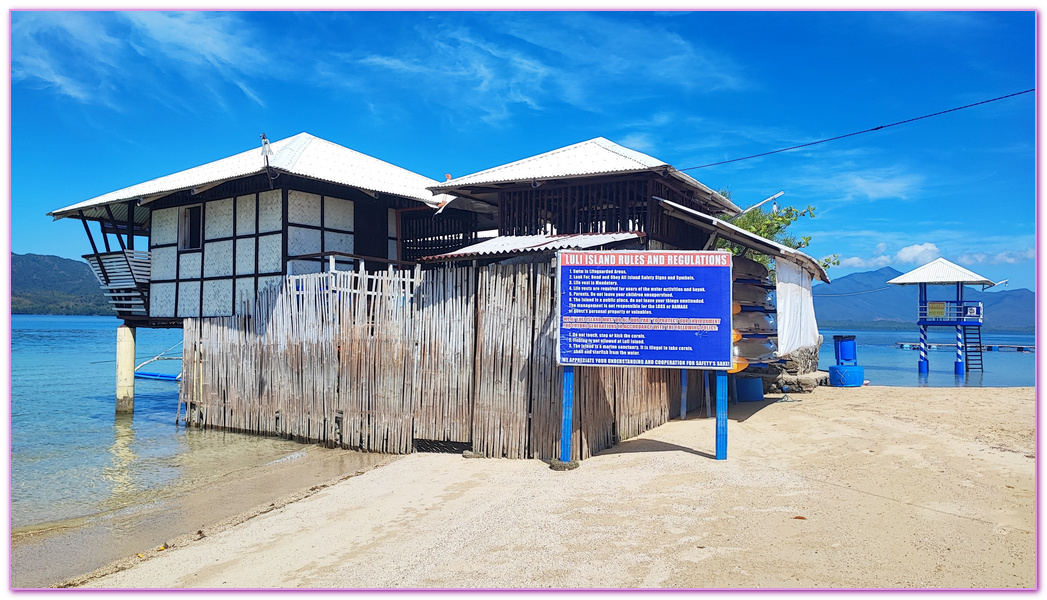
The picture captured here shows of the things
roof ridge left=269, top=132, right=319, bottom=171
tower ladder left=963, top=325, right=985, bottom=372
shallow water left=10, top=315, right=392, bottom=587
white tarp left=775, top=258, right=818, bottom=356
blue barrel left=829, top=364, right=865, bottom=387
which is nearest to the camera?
shallow water left=10, top=315, right=392, bottom=587

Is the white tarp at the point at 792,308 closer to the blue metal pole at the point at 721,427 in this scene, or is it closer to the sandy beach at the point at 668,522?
the sandy beach at the point at 668,522

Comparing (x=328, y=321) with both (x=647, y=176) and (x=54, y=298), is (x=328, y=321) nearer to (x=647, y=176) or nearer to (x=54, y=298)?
(x=647, y=176)

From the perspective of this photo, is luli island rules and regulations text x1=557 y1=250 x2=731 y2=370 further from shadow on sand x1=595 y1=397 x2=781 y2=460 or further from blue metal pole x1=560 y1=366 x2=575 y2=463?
shadow on sand x1=595 y1=397 x2=781 y2=460

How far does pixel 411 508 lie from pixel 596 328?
8.89 ft

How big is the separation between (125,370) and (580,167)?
13.4 meters

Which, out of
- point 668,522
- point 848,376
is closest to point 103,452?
point 668,522

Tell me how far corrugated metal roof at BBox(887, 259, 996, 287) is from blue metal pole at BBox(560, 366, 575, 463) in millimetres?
22992

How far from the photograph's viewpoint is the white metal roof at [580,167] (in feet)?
36.8

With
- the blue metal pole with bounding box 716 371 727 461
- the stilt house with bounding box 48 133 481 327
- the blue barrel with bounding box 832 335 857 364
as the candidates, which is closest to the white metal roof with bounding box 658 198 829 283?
the blue metal pole with bounding box 716 371 727 461

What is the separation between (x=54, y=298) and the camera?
119m

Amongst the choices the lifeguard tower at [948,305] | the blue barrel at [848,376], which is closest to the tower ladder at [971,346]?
the lifeguard tower at [948,305]

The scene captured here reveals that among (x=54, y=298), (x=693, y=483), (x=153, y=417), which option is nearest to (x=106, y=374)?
(x=153, y=417)

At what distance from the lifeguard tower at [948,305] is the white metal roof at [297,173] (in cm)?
2002

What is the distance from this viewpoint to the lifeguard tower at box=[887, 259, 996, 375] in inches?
981
